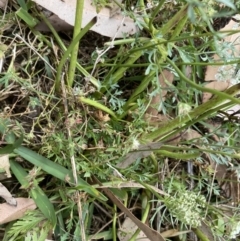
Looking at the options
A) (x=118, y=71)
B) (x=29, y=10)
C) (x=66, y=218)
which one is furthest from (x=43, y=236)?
(x=29, y=10)

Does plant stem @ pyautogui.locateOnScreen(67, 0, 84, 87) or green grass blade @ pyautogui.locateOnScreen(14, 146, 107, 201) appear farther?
green grass blade @ pyautogui.locateOnScreen(14, 146, 107, 201)

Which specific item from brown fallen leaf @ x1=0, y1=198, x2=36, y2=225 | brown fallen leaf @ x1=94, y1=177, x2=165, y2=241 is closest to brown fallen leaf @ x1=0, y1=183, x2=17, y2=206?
brown fallen leaf @ x1=0, y1=198, x2=36, y2=225

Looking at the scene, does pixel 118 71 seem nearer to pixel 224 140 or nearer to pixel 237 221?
pixel 224 140

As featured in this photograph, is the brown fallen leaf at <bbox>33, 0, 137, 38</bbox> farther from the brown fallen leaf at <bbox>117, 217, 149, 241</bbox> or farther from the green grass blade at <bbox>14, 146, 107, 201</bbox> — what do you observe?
the brown fallen leaf at <bbox>117, 217, 149, 241</bbox>

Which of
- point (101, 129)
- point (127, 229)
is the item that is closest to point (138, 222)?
point (127, 229)

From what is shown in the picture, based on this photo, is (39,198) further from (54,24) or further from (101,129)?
(54,24)

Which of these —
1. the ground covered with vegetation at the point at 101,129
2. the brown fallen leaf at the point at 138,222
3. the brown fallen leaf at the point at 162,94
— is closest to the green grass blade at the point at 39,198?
the ground covered with vegetation at the point at 101,129

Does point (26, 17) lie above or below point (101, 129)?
above
